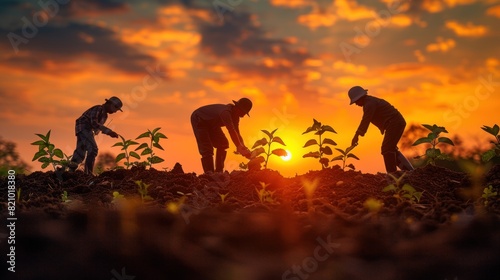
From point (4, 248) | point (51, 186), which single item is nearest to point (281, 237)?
point (4, 248)

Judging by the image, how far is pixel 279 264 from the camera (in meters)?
3.59

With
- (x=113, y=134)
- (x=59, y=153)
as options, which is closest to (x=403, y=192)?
(x=59, y=153)

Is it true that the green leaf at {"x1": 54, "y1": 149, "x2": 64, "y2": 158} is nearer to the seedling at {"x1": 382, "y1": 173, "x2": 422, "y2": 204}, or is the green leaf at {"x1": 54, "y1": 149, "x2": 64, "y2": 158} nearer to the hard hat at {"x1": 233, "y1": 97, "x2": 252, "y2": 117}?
the hard hat at {"x1": 233, "y1": 97, "x2": 252, "y2": 117}

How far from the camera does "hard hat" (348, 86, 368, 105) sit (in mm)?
8320

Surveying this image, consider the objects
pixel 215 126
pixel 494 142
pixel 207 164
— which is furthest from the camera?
pixel 215 126

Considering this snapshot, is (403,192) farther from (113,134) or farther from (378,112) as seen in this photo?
(113,134)

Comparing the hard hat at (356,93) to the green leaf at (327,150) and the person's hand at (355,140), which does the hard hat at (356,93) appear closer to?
the person's hand at (355,140)

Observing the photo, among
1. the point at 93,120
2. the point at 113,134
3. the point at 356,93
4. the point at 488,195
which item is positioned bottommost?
the point at 488,195

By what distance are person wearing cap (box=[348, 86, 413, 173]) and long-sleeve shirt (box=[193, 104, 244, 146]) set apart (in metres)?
1.82

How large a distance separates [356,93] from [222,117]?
6.85ft

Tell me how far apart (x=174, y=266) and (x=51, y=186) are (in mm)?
2802

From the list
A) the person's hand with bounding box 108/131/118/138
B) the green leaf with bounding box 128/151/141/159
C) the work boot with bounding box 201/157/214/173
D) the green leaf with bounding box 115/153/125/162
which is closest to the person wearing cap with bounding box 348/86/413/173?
the work boot with bounding box 201/157/214/173

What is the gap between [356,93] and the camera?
8.38m

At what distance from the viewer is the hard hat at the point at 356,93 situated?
8320 mm
